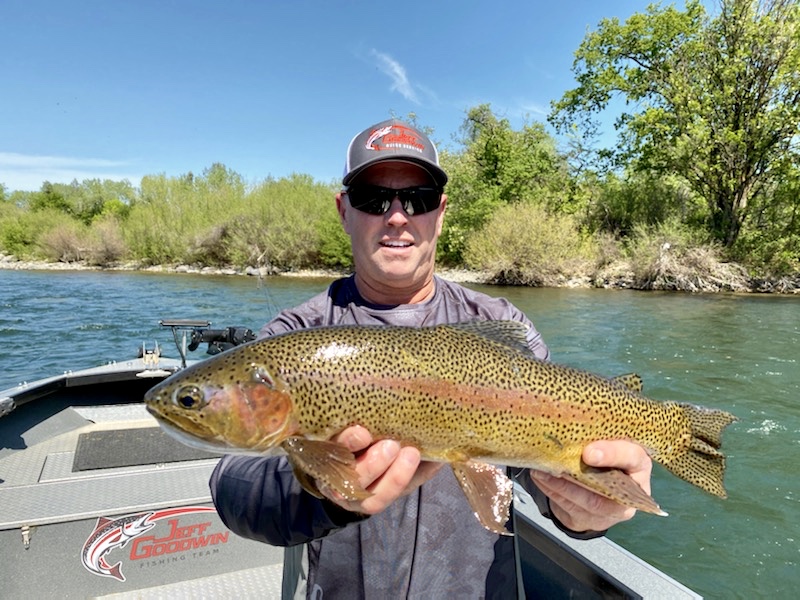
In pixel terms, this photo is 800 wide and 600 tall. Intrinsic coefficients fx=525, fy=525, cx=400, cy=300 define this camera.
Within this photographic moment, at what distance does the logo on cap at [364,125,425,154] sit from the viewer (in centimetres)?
239

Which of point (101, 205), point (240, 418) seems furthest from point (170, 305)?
point (101, 205)

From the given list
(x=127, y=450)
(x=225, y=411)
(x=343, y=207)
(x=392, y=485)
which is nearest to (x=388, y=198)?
(x=343, y=207)

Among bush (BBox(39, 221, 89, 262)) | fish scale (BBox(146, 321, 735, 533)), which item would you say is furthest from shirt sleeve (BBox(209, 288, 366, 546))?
bush (BBox(39, 221, 89, 262))

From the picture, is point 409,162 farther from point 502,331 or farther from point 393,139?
point 502,331

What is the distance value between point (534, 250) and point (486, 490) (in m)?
30.9

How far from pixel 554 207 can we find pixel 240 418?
38762 mm

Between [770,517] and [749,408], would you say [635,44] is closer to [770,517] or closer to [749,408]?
[749,408]

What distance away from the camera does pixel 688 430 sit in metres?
A: 2.19

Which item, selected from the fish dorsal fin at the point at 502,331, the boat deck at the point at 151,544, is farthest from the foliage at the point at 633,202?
the fish dorsal fin at the point at 502,331

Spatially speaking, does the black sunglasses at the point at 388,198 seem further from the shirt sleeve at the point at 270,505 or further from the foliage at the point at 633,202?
the foliage at the point at 633,202

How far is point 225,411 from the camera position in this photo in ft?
5.91

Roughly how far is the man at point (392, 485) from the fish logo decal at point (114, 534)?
6.44ft

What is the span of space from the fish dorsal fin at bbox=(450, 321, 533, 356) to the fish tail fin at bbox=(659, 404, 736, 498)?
2.41 ft

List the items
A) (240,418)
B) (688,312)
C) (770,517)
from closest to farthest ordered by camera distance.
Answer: (240,418) → (770,517) → (688,312)
